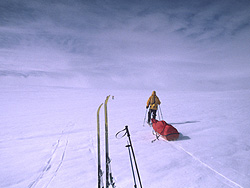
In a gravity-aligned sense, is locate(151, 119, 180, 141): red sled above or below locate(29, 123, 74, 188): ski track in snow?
above

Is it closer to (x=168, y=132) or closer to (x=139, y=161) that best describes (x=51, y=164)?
(x=139, y=161)

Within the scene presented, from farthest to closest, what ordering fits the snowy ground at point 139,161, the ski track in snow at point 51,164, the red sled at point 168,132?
the red sled at point 168,132 < the ski track in snow at point 51,164 < the snowy ground at point 139,161

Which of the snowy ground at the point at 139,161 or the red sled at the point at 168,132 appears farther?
the red sled at the point at 168,132

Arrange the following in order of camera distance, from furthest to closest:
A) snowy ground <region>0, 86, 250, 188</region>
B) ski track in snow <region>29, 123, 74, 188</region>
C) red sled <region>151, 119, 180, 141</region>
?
red sled <region>151, 119, 180, 141</region>, ski track in snow <region>29, 123, 74, 188</region>, snowy ground <region>0, 86, 250, 188</region>

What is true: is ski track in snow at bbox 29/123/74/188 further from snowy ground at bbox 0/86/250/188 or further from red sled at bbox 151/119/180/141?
red sled at bbox 151/119/180/141

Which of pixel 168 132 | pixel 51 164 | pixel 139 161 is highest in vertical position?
pixel 168 132

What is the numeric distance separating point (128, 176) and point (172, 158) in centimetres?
169

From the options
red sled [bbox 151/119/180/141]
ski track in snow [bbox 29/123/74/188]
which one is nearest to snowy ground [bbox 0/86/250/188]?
ski track in snow [bbox 29/123/74/188]

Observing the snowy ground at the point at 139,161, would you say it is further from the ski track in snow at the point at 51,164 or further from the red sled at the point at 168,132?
the red sled at the point at 168,132

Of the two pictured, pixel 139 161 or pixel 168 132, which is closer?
pixel 139 161

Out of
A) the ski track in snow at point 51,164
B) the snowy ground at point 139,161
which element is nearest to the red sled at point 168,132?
the snowy ground at point 139,161

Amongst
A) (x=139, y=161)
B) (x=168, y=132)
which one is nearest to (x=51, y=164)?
(x=139, y=161)

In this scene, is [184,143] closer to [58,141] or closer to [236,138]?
[236,138]

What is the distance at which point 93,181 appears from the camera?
3.72 meters
